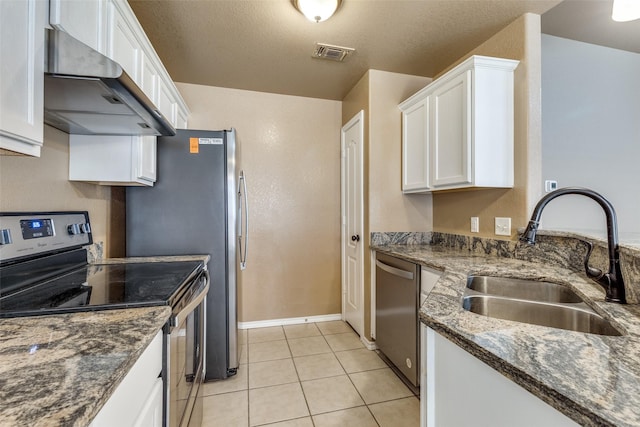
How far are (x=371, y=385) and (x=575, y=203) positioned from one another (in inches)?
87.0

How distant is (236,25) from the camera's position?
1953 millimetres

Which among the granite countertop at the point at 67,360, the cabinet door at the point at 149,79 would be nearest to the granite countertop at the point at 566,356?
the granite countertop at the point at 67,360

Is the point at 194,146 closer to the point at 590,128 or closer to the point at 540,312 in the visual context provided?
the point at 540,312

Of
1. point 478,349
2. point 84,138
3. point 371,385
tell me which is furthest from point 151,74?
point 371,385

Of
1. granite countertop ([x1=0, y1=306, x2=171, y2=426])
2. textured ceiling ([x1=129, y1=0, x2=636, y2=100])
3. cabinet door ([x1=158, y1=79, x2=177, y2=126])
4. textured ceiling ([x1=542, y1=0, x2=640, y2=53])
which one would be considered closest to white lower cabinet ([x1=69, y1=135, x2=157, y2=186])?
cabinet door ([x1=158, y1=79, x2=177, y2=126])

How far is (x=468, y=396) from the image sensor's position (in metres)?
0.71

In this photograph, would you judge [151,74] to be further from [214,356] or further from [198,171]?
[214,356]

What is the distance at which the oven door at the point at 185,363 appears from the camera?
3.23ft

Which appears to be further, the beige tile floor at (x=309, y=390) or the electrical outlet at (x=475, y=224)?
the electrical outlet at (x=475, y=224)

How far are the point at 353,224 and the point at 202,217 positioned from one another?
1.43 m

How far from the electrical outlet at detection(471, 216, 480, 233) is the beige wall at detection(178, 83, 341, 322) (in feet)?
4.58

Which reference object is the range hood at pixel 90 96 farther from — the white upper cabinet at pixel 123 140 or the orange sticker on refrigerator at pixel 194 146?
the orange sticker on refrigerator at pixel 194 146

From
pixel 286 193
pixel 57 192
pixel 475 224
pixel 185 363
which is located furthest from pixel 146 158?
pixel 475 224

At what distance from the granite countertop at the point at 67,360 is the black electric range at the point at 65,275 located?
0.09m
